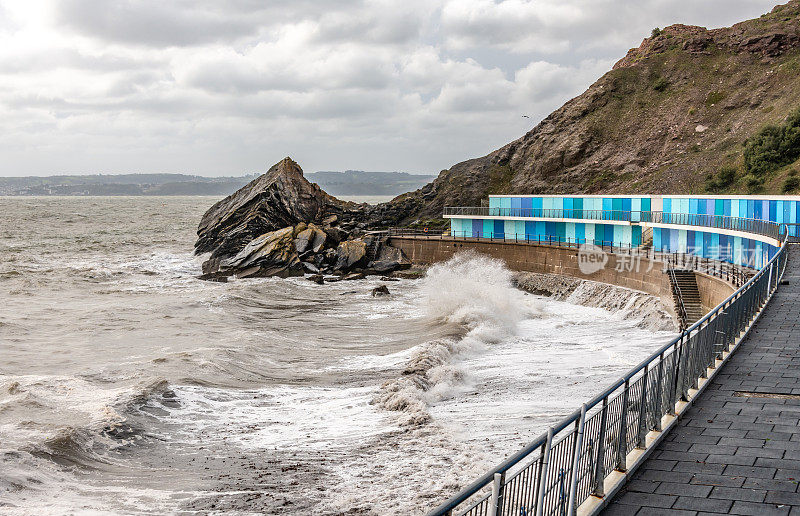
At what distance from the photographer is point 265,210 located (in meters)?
60.8

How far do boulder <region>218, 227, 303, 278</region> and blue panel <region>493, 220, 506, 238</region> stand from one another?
16538 mm

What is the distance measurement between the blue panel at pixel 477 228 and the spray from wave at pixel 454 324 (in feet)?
19.5

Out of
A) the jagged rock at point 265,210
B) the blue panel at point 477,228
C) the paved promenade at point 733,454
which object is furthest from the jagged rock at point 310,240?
the paved promenade at point 733,454

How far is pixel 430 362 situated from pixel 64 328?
17863 millimetres

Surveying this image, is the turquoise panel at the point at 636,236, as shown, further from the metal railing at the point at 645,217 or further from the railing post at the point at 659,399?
the railing post at the point at 659,399

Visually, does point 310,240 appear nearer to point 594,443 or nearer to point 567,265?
point 567,265

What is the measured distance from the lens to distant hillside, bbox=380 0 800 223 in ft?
211

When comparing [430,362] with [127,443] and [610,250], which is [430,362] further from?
[610,250]

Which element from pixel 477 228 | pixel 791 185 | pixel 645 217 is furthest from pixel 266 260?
pixel 791 185

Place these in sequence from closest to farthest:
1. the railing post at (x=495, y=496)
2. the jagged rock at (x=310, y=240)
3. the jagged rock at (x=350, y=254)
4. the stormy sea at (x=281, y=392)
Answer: the railing post at (x=495, y=496)
the stormy sea at (x=281, y=392)
the jagged rock at (x=350, y=254)
the jagged rock at (x=310, y=240)

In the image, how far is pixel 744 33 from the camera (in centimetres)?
8075

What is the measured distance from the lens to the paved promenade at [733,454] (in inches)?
279

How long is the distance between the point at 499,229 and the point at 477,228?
2.33 metres

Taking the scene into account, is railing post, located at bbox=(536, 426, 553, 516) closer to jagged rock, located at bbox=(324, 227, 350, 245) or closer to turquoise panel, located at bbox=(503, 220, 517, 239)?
turquoise panel, located at bbox=(503, 220, 517, 239)
